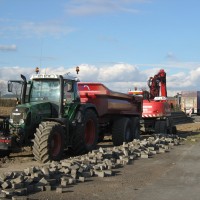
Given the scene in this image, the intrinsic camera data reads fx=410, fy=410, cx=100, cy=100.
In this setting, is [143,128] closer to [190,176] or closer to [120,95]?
[120,95]

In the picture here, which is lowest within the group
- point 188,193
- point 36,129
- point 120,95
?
point 188,193

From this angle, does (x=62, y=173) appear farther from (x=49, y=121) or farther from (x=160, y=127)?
(x=160, y=127)

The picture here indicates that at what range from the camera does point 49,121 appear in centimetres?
1153

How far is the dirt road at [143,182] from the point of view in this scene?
292 inches

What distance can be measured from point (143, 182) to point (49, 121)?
12.7 feet

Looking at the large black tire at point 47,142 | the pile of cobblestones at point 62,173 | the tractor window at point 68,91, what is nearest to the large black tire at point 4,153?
the large black tire at point 47,142

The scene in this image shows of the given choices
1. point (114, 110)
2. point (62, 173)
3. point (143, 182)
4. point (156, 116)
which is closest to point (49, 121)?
point (62, 173)

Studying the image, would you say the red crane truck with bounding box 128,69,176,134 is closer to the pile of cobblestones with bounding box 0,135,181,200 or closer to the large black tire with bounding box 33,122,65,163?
the pile of cobblestones with bounding box 0,135,181,200

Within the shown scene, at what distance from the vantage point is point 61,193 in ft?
24.5

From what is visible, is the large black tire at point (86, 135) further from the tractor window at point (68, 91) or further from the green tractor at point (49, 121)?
the tractor window at point (68, 91)

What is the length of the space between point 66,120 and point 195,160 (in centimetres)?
391

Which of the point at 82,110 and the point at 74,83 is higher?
the point at 74,83

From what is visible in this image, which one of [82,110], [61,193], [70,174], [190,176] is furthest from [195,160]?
[61,193]

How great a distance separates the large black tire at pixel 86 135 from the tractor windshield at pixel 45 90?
3.75 feet
